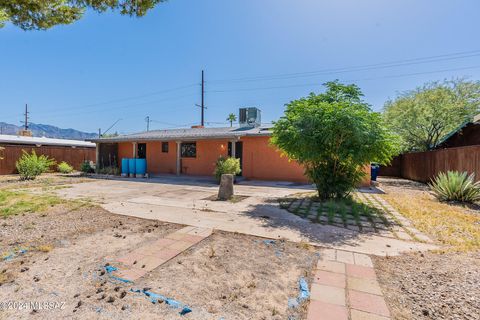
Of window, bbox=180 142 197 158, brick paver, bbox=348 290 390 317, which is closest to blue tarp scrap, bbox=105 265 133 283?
brick paver, bbox=348 290 390 317

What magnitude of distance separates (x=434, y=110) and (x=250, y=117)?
11.2 metres

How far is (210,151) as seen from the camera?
13797mm

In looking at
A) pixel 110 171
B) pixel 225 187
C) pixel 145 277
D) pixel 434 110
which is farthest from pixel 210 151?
pixel 434 110

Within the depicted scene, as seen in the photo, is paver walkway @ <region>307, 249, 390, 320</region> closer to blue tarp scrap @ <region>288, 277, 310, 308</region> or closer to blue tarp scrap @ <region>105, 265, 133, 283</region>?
blue tarp scrap @ <region>288, 277, 310, 308</region>

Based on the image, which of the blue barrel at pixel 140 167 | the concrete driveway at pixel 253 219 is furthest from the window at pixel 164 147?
the concrete driveway at pixel 253 219

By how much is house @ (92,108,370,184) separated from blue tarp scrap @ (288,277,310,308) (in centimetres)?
752

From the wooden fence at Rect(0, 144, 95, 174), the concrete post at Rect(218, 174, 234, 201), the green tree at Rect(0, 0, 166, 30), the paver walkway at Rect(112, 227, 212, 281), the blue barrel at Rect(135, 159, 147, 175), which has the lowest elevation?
the paver walkway at Rect(112, 227, 212, 281)

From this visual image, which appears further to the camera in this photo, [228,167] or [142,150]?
[142,150]

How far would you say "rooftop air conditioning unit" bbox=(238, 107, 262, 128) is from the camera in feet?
48.0

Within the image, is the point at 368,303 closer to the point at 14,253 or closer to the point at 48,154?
the point at 14,253

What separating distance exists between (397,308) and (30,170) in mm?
15866

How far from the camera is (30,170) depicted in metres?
12.0

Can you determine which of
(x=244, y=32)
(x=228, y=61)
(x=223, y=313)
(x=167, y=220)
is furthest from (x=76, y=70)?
(x=223, y=313)

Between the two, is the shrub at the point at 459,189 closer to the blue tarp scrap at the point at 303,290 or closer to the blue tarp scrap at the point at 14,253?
the blue tarp scrap at the point at 303,290
